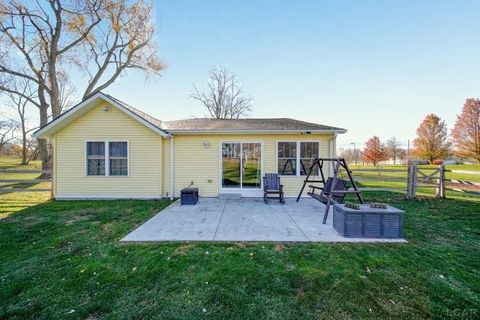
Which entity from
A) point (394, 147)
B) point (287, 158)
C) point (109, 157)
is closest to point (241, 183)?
point (287, 158)

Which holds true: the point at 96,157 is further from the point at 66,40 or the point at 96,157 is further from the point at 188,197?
the point at 66,40

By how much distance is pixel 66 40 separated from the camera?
1281 cm

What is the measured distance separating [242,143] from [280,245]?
4.70 meters

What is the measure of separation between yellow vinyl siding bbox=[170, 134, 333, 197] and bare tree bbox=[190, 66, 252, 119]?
17.3 m

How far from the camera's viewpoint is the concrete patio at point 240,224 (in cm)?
394

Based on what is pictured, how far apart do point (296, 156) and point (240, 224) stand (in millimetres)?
4010

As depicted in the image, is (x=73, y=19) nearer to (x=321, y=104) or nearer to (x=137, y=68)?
(x=137, y=68)

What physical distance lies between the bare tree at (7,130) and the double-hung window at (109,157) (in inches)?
Answer: 1035

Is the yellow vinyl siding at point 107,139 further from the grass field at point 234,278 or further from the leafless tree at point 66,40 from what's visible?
the leafless tree at point 66,40

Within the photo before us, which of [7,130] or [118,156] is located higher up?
[7,130]

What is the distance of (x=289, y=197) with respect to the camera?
303 inches

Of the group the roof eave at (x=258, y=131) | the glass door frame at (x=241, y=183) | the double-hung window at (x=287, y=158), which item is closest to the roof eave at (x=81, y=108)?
the roof eave at (x=258, y=131)

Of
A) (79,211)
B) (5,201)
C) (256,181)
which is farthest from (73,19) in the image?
(256,181)

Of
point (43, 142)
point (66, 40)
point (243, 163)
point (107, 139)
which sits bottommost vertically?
point (243, 163)
